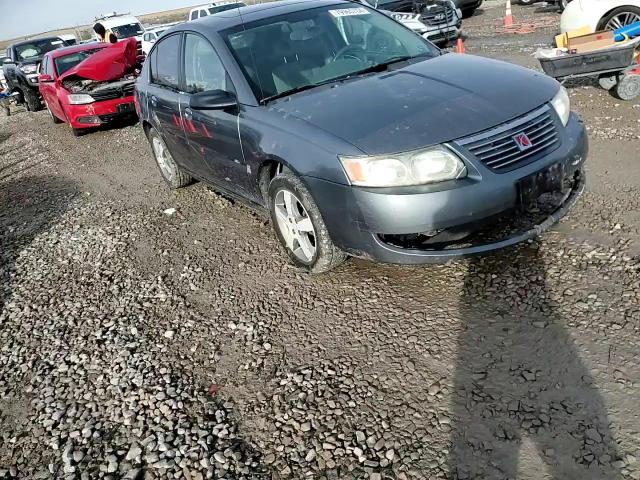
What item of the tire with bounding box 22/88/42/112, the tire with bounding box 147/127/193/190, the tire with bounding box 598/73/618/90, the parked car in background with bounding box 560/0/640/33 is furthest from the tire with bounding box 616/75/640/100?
the tire with bounding box 22/88/42/112

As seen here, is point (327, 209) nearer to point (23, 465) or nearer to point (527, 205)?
point (527, 205)

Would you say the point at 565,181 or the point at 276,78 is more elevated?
the point at 276,78

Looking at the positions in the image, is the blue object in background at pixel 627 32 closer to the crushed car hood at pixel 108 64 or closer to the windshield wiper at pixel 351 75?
the windshield wiper at pixel 351 75

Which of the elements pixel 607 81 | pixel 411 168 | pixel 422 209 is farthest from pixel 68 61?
pixel 422 209

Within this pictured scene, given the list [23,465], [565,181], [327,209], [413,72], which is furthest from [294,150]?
[23,465]

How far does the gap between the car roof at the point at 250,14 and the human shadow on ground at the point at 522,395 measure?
104 inches

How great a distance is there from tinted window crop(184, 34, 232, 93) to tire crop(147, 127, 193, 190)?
4.48 feet

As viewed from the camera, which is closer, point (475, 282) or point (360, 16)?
point (475, 282)

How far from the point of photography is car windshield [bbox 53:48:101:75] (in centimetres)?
1081

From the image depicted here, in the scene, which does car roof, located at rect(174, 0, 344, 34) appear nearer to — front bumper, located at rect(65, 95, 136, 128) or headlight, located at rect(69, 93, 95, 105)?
front bumper, located at rect(65, 95, 136, 128)

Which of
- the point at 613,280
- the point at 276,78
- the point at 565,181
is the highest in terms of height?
the point at 276,78

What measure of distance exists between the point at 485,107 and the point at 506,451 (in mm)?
1890

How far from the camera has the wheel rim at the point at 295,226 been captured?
11.7ft

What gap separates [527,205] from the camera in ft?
10.1
